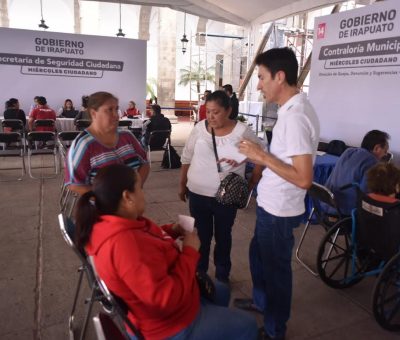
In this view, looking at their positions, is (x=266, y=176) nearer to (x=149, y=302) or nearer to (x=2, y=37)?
(x=149, y=302)

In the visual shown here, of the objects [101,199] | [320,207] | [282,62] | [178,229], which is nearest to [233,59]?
[320,207]

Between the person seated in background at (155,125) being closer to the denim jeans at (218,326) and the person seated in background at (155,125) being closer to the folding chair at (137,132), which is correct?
the folding chair at (137,132)

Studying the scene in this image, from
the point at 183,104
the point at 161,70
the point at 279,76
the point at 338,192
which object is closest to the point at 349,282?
the point at 338,192

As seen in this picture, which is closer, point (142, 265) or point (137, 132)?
point (142, 265)

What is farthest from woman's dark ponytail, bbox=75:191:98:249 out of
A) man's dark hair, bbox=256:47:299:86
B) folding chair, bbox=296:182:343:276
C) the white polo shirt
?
folding chair, bbox=296:182:343:276

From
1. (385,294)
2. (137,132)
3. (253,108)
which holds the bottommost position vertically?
(385,294)

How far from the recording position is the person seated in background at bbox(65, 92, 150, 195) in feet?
6.48

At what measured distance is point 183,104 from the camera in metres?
18.9

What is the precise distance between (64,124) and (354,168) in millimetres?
6343

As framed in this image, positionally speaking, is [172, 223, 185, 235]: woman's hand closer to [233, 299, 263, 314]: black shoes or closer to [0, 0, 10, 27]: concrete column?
[233, 299, 263, 314]: black shoes

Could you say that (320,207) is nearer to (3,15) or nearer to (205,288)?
(205,288)

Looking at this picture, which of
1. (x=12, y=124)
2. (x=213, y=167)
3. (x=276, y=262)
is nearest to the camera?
(x=276, y=262)

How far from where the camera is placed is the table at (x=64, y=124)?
759 cm

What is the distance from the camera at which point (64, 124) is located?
25.0ft
